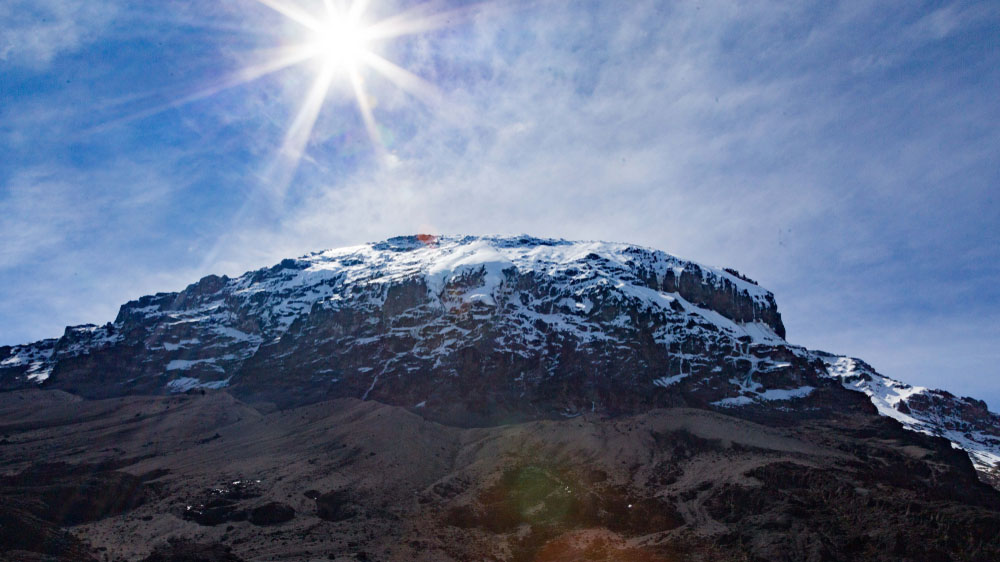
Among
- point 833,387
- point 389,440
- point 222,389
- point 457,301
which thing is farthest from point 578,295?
point 222,389

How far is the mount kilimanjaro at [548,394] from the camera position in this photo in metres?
66.6

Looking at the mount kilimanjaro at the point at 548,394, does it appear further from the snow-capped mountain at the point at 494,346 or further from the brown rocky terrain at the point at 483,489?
the snow-capped mountain at the point at 494,346

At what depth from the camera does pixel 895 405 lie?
165 meters

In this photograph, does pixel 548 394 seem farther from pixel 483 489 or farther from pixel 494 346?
pixel 483 489

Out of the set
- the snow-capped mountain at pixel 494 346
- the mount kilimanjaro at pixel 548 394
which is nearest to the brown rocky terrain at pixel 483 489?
the mount kilimanjaro at pixel 548 394

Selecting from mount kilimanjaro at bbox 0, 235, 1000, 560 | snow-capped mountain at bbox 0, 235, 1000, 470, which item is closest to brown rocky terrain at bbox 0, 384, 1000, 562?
mount kilimanjaro at bbox 0, 235, 1000, 560

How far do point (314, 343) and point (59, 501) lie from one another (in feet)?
280

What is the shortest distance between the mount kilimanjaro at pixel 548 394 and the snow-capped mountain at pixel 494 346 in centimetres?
68

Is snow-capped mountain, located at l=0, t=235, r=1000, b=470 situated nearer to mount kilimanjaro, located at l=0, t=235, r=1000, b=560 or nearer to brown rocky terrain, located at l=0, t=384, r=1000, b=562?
mount kilimanjaro, located at l=0, t=235, r=1000, b=560

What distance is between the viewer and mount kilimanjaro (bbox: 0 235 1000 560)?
66.6 m

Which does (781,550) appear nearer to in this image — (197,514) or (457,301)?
(197,514)

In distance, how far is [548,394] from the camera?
12194cm

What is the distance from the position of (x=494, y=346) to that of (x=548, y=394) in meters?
21.5

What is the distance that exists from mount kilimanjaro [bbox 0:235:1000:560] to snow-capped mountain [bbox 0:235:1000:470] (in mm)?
685
